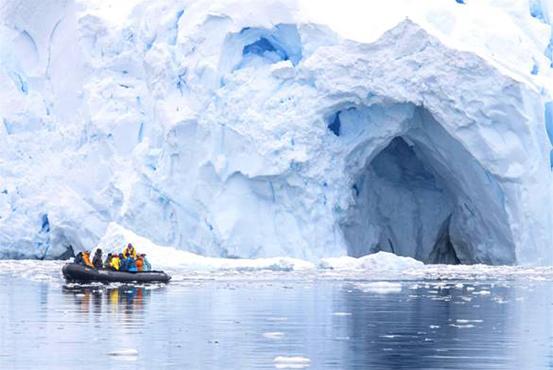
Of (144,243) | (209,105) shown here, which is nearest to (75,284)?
(144,243)

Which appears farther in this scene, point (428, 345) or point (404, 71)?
point (404, 71)

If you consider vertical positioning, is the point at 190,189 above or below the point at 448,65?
below

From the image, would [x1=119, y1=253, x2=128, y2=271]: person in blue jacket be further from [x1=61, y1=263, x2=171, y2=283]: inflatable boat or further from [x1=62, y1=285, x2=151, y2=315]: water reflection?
[x1=62, y1=285, x2=151, y2=315]: water reflection

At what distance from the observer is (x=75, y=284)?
22.5m

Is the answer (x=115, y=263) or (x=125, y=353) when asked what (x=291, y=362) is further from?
(x=115, y=263)

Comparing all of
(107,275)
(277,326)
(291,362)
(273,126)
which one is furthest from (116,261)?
(291,362)

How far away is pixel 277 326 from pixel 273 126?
48.8 feet

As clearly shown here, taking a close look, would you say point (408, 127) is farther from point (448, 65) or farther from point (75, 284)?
point (75, 284)

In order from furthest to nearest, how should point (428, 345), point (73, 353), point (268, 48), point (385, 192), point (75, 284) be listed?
point (385, 192)
point (268, 48)
point (75, 284)
point (428, 345)
point (73, 353)

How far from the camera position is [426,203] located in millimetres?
34750

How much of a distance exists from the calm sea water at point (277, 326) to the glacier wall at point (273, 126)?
266 inches

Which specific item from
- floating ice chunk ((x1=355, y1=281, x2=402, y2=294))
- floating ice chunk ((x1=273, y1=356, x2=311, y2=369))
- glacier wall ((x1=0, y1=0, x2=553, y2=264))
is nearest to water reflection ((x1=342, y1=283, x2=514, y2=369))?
floating ice chunk ((x1=355, y1=281, x2=402, y2=294))

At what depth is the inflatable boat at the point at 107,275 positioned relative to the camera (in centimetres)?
2270

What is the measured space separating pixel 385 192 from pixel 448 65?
21.9 ft
